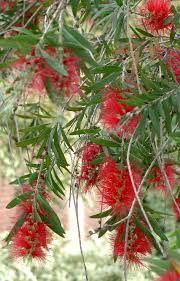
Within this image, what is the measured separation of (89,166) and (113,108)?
223mm

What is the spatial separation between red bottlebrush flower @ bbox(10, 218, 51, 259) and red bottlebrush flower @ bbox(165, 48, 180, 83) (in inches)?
16.4

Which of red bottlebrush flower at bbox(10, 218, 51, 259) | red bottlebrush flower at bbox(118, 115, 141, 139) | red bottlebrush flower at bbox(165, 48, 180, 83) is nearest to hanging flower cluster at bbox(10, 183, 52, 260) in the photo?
red bottlebrush flower at bbox(10, 218, 51, 259)

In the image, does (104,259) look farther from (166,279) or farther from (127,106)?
(166,279)

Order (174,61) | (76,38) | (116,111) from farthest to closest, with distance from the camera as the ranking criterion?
(174,61) < (116,111) < (76,38)

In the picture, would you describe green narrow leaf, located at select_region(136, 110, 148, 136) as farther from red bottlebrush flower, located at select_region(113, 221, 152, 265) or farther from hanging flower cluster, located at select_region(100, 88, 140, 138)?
red bottlebrush flower, located at select_region(113, 221, 152, 265)

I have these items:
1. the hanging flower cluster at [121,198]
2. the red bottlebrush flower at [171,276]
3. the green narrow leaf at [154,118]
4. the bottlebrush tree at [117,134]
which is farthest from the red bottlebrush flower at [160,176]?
the red bottlebrush flower at [171,276]

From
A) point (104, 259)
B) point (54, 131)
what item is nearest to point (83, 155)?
point (54, 131)

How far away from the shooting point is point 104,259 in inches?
147

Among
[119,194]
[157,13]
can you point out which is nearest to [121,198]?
[119,194]

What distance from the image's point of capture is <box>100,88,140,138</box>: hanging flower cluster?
1.09 metres

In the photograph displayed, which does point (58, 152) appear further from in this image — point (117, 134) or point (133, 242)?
point (133, 242)

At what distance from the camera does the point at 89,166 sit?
129cm

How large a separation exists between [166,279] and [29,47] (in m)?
0.35

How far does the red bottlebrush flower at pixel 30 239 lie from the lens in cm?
123
